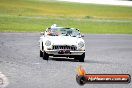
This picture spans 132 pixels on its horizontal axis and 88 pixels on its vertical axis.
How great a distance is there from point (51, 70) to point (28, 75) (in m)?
1.75

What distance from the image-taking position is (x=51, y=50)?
58.3ft

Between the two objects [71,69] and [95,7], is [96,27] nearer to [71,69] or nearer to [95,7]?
[95,7]

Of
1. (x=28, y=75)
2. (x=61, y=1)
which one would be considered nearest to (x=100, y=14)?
(x=61, y=1)

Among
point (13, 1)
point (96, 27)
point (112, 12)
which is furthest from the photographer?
Result: point (13, 1)

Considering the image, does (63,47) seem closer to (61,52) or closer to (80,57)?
(61,52)

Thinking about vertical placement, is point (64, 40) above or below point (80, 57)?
above

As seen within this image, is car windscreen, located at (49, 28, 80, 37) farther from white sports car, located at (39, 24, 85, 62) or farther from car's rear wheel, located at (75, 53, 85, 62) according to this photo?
car's rear wheel, located at (75, 53, 85, 62)

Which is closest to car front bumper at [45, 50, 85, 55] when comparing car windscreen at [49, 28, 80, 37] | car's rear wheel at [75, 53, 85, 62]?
car's rear wheel at [75, 53, 85, 62]

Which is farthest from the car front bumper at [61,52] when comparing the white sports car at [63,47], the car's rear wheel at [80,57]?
the car's rear wheel at [80,57]

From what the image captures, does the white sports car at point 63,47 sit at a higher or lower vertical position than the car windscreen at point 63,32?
lower

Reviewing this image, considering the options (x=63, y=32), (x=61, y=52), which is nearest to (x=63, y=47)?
(x=61, y=52)

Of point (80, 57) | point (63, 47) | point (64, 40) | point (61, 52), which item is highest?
point (64, 40)

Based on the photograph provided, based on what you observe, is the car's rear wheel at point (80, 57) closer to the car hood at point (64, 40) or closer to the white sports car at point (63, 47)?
the white sports car at point (63, 47)

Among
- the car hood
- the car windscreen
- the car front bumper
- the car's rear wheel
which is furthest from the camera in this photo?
the car windscreen
